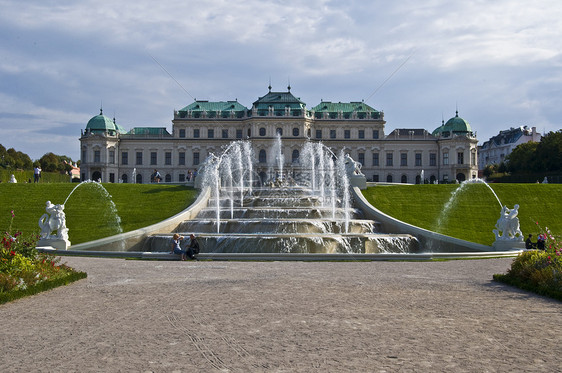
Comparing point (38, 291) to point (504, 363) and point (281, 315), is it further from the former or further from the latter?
point (504, 363)

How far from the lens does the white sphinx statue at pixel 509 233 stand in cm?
2494

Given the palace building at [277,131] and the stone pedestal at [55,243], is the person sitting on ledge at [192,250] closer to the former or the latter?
the stone pedestal at [55,243]

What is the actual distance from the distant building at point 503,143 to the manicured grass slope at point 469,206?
96396mm

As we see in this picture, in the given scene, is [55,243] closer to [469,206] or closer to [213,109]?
[469,206]

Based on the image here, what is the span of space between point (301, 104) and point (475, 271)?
70031 millimetres

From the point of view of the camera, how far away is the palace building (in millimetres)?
86000

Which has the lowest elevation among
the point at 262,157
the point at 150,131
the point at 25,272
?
the point at 25,272

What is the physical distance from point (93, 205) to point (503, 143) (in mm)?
125998

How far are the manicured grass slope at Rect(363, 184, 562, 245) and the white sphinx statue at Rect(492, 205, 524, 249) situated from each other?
278cm

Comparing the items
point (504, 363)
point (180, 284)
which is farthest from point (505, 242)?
point (504, 363)

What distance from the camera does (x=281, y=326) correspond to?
972cm

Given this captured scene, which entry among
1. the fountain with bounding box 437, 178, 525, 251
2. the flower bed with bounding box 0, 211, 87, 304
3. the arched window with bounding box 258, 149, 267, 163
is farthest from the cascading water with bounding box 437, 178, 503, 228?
the arched window with bounding box 258, 149, 267, 163

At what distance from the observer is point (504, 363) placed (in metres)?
7.63

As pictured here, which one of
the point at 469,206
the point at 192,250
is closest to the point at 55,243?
the point at 192,250
